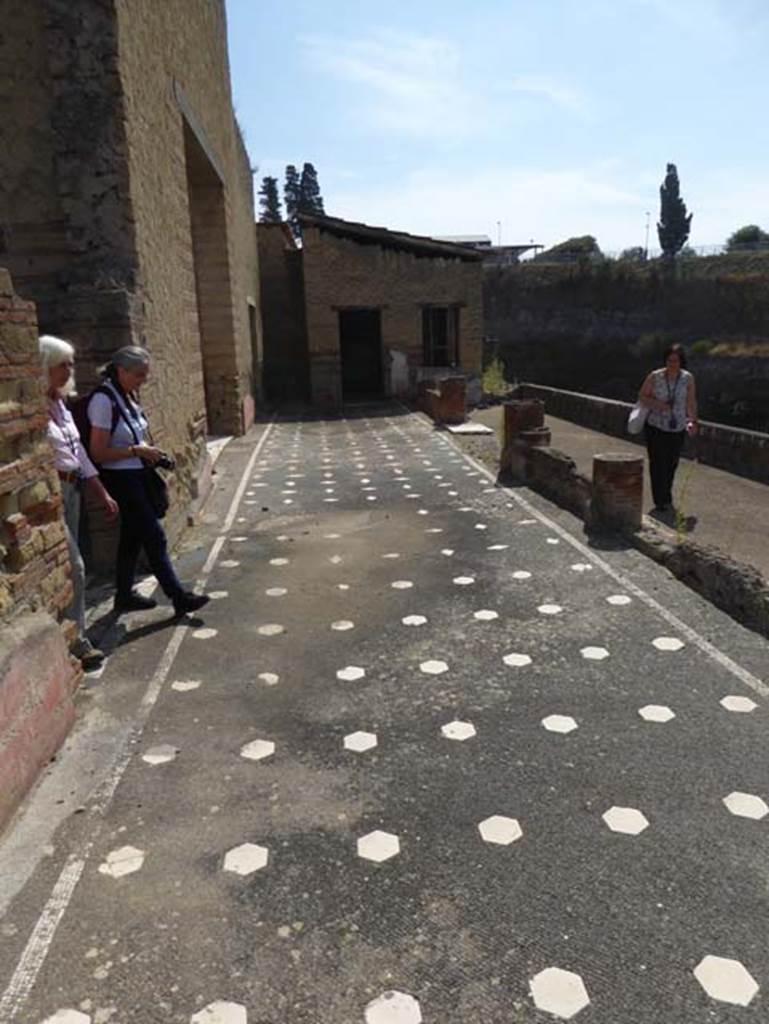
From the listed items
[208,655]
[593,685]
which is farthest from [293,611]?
[593,685]

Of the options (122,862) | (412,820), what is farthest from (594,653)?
(122,862)

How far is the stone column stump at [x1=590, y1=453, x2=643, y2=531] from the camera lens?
22.6ft

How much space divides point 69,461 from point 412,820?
278 cm

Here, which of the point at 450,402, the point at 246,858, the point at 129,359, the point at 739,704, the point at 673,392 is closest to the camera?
the point at 246,858

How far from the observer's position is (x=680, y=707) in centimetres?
389

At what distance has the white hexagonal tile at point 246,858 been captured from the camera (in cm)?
279

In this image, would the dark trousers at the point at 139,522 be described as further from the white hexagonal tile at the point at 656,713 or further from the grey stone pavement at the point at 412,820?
the white hexagonal tile at the point at 656,713

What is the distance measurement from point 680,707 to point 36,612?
338 cm

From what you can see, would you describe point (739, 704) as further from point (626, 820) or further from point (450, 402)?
point (450, 402)

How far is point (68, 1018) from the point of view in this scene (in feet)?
7.15

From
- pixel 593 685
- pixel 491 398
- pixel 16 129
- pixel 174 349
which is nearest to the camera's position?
pixel 593 685

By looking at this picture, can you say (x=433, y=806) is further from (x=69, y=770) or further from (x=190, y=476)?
(x=190, y=476)

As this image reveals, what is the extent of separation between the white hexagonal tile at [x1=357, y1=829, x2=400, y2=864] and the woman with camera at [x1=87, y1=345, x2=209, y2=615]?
281cm

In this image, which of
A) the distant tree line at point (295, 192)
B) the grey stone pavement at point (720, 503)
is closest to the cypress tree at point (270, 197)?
the distant tree line at point (295, 192)
